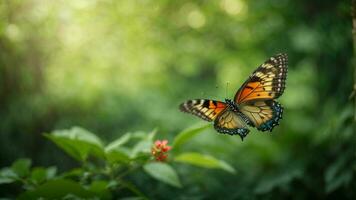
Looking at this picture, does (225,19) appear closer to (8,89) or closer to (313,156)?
(313,156)

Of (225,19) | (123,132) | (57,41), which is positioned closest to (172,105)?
(123,132)

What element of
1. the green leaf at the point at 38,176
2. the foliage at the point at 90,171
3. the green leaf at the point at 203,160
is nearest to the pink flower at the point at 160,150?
the foliage at the point at 90,171

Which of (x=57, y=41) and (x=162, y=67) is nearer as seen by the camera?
(x=57, y=41)

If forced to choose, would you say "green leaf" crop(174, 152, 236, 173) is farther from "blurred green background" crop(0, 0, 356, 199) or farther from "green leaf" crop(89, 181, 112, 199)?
"blurred green background" crop(0, 0, 356, 199)

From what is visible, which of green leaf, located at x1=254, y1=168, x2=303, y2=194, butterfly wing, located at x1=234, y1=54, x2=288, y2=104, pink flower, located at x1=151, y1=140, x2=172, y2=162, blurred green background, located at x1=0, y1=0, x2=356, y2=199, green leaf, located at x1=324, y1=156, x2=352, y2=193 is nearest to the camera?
pink flower, located at x1=151, y1=140, x2=172, y2=162

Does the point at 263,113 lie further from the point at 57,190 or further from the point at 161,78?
the point at 161,78

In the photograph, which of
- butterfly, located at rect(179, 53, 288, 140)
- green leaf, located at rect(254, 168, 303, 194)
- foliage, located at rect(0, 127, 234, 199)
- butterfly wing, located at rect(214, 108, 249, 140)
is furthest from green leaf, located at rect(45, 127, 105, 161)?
green leaf, located at rect(254, 168, 303, 194)

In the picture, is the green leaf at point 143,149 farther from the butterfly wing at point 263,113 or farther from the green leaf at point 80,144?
the butterfly wing at point 263,113
